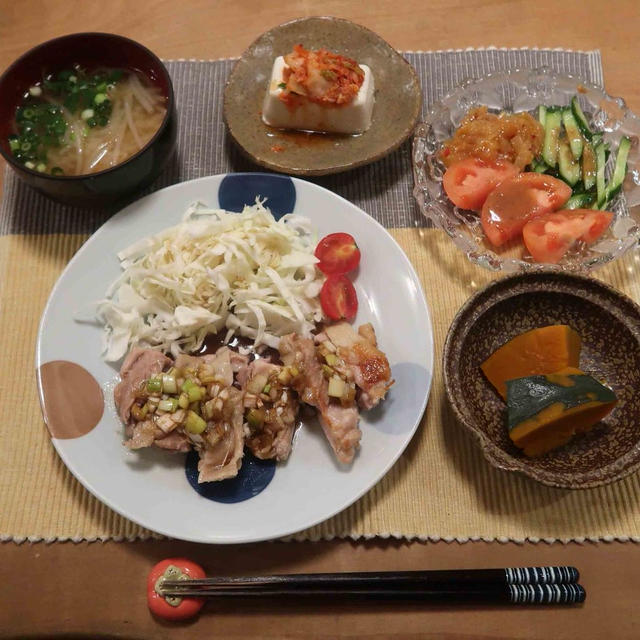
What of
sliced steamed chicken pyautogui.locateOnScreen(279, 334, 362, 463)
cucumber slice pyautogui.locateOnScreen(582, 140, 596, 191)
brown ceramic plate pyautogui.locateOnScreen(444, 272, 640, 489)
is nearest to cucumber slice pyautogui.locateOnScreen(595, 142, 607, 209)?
cucumber slice pyautogui.locateOnScreen(582, 140, 596, 191)

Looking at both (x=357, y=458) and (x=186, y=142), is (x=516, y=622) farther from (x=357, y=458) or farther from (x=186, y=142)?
(x=186, y=142)

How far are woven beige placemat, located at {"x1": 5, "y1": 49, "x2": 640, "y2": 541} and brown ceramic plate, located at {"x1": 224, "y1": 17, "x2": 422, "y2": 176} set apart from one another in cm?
17

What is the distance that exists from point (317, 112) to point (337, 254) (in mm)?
829

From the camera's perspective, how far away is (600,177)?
280 cm

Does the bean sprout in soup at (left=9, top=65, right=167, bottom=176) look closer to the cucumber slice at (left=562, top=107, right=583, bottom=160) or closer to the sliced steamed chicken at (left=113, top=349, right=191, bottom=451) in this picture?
the sliced steamed chicken at (left=113, top=349, right=191, bottom=451)

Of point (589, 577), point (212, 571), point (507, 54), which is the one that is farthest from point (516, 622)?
point (507, 54)

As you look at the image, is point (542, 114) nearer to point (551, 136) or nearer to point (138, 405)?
point (551, 136)

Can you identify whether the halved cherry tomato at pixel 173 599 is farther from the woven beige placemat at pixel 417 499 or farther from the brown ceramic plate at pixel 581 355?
the brown ceramic plate at pixel 581 355

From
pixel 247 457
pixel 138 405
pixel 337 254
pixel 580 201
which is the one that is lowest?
pixel 247 457

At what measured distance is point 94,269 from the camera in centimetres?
251

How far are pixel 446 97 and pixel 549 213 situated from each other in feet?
2.66

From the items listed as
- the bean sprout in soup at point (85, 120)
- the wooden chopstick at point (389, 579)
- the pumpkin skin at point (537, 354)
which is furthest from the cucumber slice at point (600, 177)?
the bean sprout in soup at point (85, 120)

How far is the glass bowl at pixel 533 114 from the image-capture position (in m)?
2.64

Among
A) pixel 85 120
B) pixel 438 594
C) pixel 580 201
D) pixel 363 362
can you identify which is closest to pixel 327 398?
pixel 363 362
